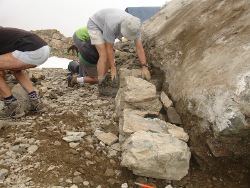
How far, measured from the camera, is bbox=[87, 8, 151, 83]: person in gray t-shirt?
5.32m

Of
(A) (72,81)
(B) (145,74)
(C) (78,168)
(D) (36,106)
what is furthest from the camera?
(A) (72,81)

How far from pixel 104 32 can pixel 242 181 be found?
3357 mm

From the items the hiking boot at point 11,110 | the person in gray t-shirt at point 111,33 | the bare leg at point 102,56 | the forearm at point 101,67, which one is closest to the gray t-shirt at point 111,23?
the person in gray t-shirt at point 111,33

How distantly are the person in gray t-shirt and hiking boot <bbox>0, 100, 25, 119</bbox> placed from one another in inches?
67.9

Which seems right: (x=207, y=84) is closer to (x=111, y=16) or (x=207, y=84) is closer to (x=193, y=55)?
(x=193, y=55)

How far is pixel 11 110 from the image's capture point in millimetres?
4926

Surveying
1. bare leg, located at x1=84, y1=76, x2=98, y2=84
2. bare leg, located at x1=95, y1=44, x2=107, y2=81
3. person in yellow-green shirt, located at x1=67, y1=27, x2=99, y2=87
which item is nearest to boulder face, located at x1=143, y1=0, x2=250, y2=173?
bare leg, located at x1=95, y1=44, x2=107, y2=81

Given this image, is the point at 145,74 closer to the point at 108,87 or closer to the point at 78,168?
the point at 108,87

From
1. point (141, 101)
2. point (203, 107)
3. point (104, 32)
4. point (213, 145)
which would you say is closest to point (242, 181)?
point (213, 145)

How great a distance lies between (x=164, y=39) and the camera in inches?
231

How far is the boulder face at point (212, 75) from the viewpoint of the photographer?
3.56 meters

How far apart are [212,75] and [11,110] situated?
3.14 m

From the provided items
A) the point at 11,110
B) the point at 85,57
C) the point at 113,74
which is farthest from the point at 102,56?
the point at 11,110

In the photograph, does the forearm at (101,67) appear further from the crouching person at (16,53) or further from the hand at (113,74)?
the crouching person at (16,53)
